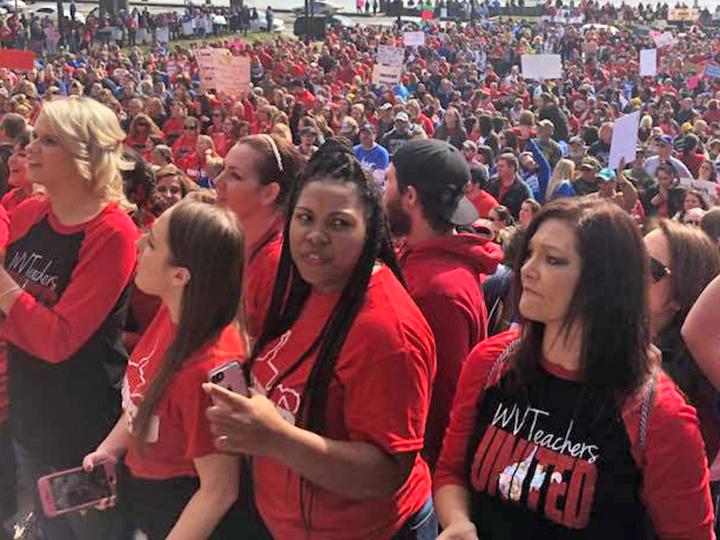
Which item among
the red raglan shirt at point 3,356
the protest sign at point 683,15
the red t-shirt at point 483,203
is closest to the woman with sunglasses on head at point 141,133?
the red t-shirt at point 483,203

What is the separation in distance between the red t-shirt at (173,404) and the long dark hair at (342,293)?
10 cm

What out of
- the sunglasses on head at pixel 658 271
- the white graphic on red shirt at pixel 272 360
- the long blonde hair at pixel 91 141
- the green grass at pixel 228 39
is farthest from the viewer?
the green grass at pixel 228 39

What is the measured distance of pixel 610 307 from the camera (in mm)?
2021

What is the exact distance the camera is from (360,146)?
1043cm

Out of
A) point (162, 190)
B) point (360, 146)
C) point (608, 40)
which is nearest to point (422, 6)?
point (608, 40)

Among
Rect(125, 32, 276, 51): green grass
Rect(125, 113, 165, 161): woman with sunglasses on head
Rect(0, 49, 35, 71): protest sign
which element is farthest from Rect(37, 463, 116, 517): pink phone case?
Rect(125, 32, 276, 51): green grass

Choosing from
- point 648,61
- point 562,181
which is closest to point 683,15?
point 648,61

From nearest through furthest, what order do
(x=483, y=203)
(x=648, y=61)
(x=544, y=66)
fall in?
(x=483, y=203) < (x=648, y=61) < (x=544, y=66)

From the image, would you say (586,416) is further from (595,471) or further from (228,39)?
(228,39)

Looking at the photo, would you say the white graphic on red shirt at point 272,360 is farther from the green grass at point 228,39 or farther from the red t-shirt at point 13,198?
the green grass at point 228,39

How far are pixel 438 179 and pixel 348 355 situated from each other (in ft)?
3.90

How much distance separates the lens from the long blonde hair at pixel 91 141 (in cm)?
300

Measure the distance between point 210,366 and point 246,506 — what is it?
1.36ft

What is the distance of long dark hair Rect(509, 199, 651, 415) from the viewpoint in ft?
6.60
